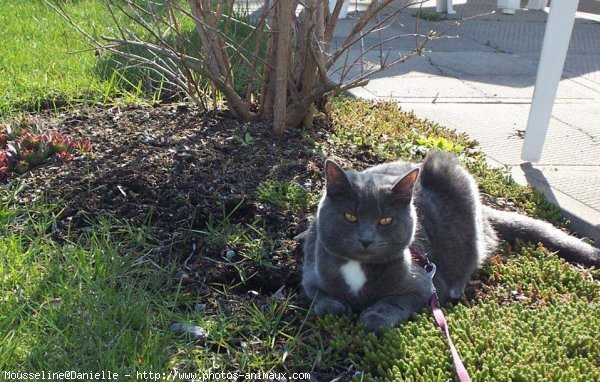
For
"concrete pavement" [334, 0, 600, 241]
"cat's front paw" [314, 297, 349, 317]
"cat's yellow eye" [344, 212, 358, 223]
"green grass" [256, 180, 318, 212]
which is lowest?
"concrete pavement" [334, 0, 600, 241]

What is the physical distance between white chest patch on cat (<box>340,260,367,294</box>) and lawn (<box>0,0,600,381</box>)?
0.48ft

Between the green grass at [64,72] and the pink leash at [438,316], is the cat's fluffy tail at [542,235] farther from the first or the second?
the green grass at [64,72]

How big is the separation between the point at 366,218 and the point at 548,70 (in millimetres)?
2188

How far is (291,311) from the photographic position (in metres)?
3.15

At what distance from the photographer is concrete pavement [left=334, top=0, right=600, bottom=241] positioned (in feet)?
14.8

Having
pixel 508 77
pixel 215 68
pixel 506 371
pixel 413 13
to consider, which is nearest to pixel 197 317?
pixel 506 371

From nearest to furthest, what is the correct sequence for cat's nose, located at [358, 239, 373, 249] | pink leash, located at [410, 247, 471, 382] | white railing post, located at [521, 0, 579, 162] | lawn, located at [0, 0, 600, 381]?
1. pink leash, located at [410, 247, 471, 382]
2. lawn, located at [0, 0, 600, 381]
3. cat's nose, located at [358, 239, 373, 249]
4. white railing post, located at [521, 0, 579, 162]

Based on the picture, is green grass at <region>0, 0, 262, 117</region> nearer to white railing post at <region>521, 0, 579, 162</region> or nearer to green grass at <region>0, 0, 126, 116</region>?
green grass at <region>0, 0, 126, 116</region>

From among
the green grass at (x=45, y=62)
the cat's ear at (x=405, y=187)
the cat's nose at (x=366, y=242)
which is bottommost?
the green grass at (x=45, y=62)

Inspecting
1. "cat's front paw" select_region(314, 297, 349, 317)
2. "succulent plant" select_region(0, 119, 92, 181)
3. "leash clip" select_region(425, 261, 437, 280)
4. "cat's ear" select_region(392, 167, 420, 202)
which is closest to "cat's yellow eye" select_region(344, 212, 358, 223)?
"cat's ear" select_region(392, 167, 420, 202)

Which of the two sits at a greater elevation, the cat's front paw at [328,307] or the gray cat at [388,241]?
the gray cat at [388,241]

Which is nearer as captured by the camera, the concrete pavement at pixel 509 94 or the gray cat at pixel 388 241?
the gray cat at pixel 388 241

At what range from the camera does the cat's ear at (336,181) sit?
2.89 metres

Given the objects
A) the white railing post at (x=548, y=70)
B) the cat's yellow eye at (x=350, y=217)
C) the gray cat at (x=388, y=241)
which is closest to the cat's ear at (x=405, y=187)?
the gray cat at (x=388, y=241)
